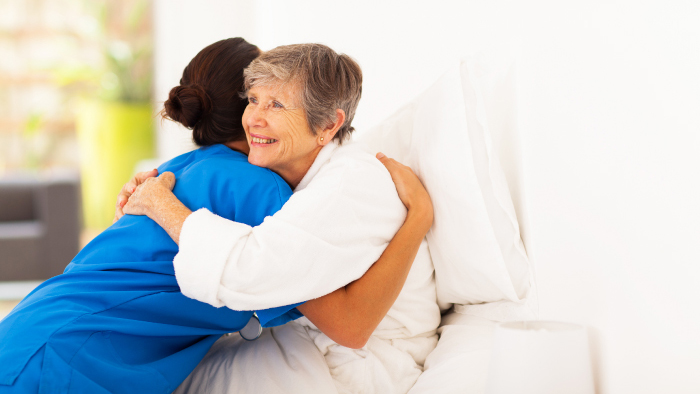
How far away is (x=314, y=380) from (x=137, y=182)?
Result: 71 cm

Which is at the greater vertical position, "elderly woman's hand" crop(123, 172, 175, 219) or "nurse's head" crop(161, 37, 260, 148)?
"nurse's head" crop(161, 37, 260, 148)

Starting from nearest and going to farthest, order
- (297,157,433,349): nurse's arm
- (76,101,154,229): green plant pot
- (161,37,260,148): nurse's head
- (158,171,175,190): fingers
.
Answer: (297,157,433,349): nurse's arm < (158,171,175,190): fingers < (161,37,260,148): nurse's head < (76,101,154,229): green plant pot

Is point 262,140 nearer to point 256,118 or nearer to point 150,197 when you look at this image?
point 256,118

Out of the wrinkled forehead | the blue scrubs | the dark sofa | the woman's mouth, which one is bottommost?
the dark sofa

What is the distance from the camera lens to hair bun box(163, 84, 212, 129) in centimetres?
136

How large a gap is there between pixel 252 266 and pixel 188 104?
1.77ft

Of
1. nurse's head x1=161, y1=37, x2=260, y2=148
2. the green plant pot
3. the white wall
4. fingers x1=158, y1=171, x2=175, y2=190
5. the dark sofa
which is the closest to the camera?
the white wall

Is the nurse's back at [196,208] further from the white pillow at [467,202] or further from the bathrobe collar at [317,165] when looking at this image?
the white pillow at [467,202]

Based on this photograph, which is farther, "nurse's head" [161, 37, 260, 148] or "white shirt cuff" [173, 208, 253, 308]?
"nurse's head" [161, 37, 260, 148]

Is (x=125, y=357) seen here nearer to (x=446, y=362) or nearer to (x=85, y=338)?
(x=85, y=338)

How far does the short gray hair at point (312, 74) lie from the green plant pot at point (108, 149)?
4653 millimetres

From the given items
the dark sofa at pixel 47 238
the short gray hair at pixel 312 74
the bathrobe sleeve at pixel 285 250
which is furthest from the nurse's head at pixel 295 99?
the dark sofa at pixel 47 238

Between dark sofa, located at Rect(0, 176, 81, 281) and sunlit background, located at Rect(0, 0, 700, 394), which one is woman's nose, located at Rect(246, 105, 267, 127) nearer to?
sunlit background, located at Rect(0, 0, 700, 394)

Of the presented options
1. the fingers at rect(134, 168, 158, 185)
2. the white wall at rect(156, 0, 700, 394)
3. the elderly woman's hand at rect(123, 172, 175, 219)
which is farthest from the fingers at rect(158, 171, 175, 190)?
the white wall at rect(156, 0, 700, 394)
